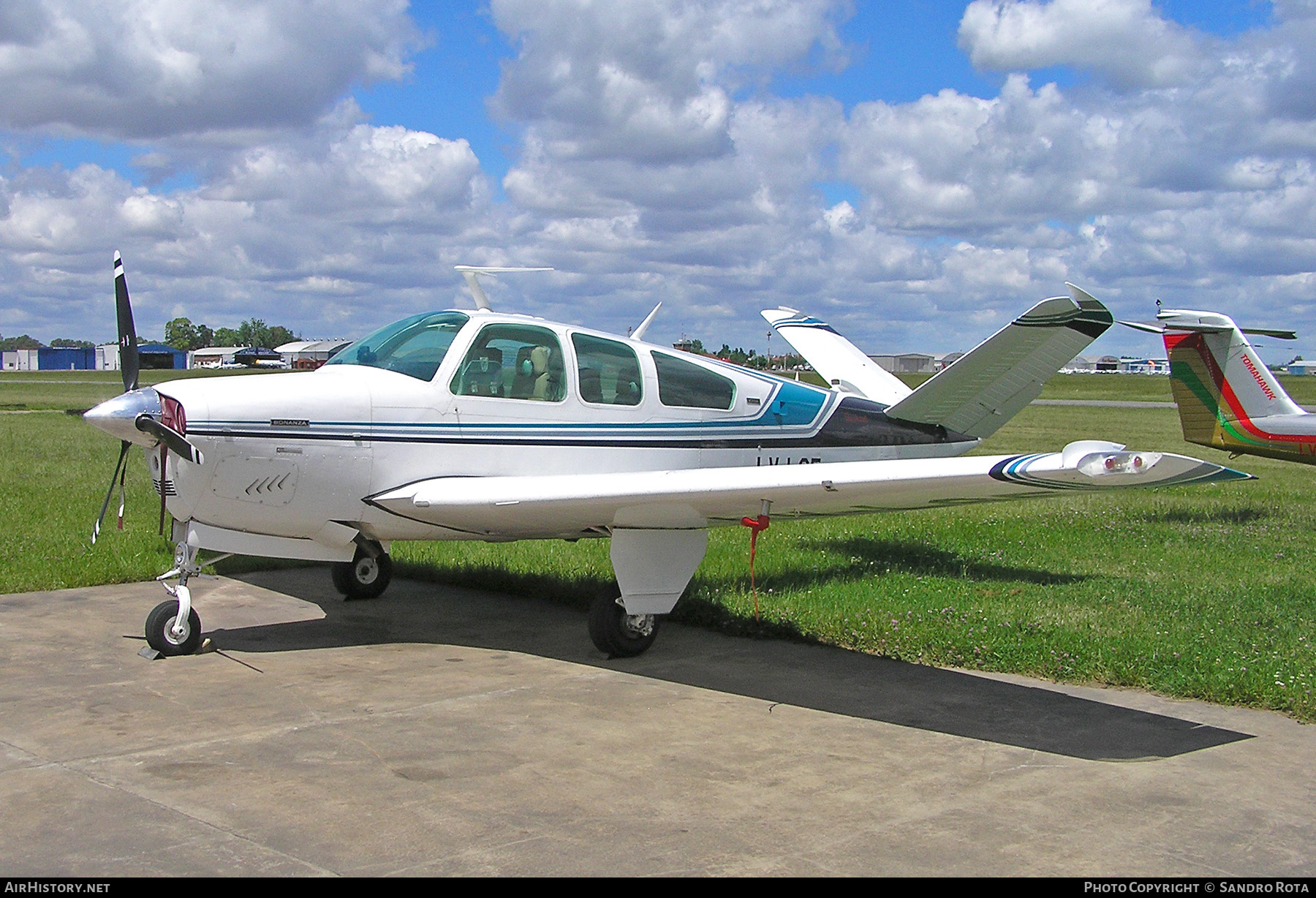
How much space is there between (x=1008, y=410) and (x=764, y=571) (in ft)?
8.41

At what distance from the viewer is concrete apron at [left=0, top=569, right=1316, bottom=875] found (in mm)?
4051

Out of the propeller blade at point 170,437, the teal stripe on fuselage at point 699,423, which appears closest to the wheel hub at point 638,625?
the teal stripe on fuselage at point 699,423

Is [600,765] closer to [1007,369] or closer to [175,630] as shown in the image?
[175,630]

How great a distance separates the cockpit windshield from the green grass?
268 cm

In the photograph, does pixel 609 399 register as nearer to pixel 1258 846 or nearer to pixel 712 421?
pixel 712 421

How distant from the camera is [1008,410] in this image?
9.28 metres

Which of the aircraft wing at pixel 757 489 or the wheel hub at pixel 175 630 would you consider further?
the wheel hub at pixel 175 630

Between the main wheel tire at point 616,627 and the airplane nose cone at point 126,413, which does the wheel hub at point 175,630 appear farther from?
the main wheel tire at point 616,627

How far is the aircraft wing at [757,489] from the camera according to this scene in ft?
16.0

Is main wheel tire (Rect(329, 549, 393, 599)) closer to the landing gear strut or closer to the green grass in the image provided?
the green grass

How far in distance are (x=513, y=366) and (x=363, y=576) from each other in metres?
2.71

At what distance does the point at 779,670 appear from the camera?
7070 millimetres

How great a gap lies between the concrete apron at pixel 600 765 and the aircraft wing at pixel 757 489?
1.01 metres

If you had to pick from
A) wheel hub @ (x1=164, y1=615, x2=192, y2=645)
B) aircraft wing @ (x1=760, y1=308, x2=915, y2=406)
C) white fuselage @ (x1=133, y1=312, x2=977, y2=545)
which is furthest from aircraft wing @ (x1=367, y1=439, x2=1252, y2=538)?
aircraft wing @ (x1=760, y1=308, x2=915, y2=406)
